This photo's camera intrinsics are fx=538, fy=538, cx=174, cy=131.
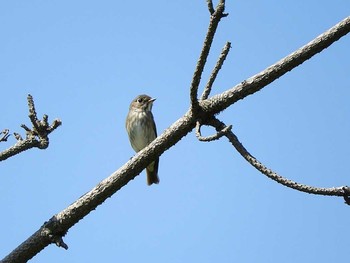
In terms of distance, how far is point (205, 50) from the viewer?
9.05ft

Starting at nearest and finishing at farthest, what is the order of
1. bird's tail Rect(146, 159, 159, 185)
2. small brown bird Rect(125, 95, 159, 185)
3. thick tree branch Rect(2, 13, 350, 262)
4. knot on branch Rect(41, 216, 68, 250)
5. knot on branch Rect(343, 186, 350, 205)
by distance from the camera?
knot on branch Rect(343, 186, 350, 205) < thick tree branch Rect(2, 13, 350, 262) < knot on branch Rect(41, 216, 68, 250) < small brown bird Rect(125, 95, 159, 185) < bird's tail Rect(146, 159, 159, 185)

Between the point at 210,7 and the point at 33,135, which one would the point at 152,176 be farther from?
the point at 210,7

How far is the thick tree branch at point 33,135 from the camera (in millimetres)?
3475

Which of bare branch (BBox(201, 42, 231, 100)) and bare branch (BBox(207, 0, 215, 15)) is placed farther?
bare branch (BBox(201, 42, 231, 100))

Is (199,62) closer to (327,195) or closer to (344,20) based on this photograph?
(344,20)

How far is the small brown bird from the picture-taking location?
9.12m

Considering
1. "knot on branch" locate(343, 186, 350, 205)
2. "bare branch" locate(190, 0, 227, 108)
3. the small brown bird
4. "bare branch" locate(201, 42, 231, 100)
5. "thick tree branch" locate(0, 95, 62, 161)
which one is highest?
the small brown bird

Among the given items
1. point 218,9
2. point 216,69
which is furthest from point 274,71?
point 218,9

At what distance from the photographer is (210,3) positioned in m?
2.55

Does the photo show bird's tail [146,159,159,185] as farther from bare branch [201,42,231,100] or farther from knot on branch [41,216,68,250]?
bare branch [201,42,231,100]

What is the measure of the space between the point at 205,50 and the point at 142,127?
644 cm

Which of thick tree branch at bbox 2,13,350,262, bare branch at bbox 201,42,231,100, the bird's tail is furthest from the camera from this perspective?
the bird's tail

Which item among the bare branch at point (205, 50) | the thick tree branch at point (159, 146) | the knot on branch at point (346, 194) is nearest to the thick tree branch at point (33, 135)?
the thick tree branch at point (159, 146)

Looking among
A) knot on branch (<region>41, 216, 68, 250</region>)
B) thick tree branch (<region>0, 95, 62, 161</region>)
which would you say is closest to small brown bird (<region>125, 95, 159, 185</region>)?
thick tree branch (<region>0, 95, 62, 161</region>)
